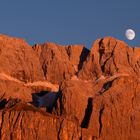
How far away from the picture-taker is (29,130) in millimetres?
142375

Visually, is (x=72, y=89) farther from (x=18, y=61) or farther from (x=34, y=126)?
(x=18, y=61)

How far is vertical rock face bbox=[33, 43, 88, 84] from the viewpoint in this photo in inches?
6949

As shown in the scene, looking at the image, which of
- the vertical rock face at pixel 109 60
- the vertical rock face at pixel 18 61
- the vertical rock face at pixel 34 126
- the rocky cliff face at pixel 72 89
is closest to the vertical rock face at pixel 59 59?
the rocky cliff face at pixel 72 89

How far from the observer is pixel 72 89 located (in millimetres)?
154625

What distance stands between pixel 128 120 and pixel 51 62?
30663 mm

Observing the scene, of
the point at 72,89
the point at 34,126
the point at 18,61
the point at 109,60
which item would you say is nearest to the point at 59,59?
the point at 18,61

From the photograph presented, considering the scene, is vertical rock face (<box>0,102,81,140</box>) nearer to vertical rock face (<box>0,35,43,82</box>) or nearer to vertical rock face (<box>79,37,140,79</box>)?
vertical rock face (<box>0,35,43,82</box>)

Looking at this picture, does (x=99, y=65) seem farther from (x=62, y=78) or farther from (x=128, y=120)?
(x=128, y=120)

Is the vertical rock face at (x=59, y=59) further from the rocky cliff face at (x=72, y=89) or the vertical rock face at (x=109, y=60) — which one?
the vertical rock face at (x=109, y=60)

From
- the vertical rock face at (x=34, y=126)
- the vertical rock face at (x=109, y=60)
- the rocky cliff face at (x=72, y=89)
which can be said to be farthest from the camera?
the vertical rock face at (x=109, y=60)

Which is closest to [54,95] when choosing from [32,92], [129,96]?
[32,92]

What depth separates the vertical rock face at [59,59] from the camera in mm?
176500

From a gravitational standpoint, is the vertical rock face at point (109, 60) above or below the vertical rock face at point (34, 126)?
above

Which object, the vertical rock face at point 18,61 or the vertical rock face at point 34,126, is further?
the vertical rock face at point 18,61
